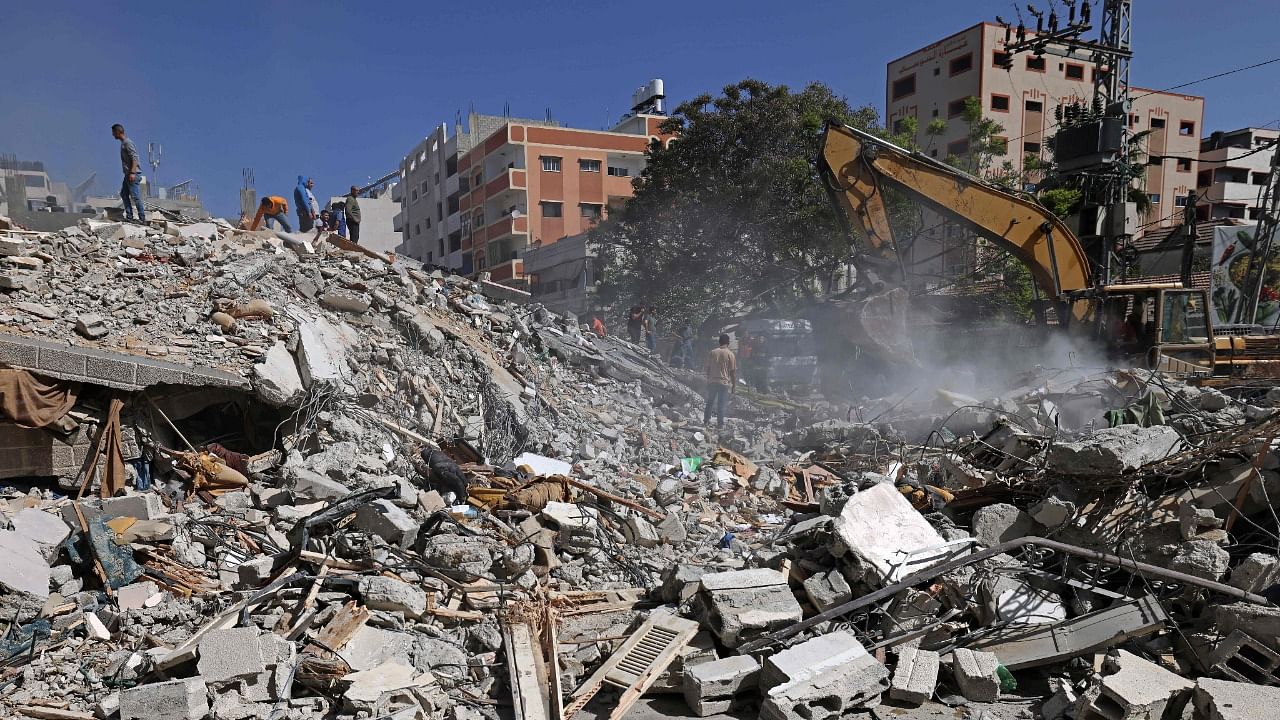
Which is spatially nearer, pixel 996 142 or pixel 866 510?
pixel 866 510

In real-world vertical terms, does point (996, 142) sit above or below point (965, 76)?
below

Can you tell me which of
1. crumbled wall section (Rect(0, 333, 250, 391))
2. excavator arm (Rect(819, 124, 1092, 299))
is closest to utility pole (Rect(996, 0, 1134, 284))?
excavator arm (Rect(819, 124, 1092, 299))

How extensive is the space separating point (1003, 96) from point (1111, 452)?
3486cm

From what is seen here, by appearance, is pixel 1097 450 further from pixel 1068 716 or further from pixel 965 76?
pixel 965 76

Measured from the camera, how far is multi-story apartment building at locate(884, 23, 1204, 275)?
112ft

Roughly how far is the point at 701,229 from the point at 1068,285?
1097 cm

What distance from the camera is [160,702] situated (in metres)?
3.79

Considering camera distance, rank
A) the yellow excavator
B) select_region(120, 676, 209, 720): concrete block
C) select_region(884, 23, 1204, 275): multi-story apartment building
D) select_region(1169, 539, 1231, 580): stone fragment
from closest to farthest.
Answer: select_region(120, 676, 209, 720): concrete block, select_region(1169, 539, 1231, 580): stone fragment, the yellow excavator, select_region(884, 23, 1204, 275): multi-story apartment building

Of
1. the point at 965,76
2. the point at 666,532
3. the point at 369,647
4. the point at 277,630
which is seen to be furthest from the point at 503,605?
the point at 965,76

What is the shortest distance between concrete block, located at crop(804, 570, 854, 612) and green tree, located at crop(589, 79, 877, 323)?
49.5 feet

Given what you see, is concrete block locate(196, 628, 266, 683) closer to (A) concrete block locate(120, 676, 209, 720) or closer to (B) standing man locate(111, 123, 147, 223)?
(A) concrete block locate(120, 676, 209, 720)

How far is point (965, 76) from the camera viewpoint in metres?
34.8

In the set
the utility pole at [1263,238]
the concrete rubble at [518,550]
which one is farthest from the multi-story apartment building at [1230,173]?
the concrete rubble at [518,550]

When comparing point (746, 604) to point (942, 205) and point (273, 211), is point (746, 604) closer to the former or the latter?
point (942, 205)
